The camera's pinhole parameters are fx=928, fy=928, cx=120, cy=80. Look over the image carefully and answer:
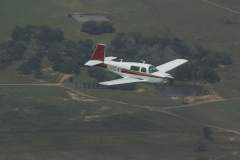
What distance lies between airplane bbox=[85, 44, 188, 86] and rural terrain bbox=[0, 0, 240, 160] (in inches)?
171

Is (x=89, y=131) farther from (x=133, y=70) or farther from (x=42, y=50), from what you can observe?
(x=42, y=50)

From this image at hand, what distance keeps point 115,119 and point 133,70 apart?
9.73m

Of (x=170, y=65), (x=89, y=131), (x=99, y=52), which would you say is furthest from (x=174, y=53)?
(x=89, y=131)

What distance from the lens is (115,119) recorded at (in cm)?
13800

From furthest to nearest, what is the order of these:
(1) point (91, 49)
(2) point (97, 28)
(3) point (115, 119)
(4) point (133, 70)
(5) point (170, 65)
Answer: (2) point (97, 28)
(1) point (91, 49)
(5) point (170, 65)
(4) point (133, 70)
(3) point (115, 119)

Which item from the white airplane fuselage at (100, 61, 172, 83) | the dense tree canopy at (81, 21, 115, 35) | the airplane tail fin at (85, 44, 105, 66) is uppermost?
the dense tree canopy at (81, 21, 115, 35)

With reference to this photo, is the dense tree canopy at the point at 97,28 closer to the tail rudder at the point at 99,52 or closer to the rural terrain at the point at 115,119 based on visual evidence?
the rural terrain at the point at 115,119

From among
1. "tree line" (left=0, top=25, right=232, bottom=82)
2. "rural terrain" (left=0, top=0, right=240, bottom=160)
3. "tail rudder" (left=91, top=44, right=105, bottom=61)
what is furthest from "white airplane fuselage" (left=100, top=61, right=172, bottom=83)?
"tree line" (left=0, top=25, right=232, bottom=82)

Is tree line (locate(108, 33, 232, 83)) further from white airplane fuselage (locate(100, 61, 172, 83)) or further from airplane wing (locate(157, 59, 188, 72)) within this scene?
white airplane fuselage (locate(100, 61, 172, 83))

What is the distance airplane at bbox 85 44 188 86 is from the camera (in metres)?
142

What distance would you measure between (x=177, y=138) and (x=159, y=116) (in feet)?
29.1

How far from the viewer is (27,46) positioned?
169 meters

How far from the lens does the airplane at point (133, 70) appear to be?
142m

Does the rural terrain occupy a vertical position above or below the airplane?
below
